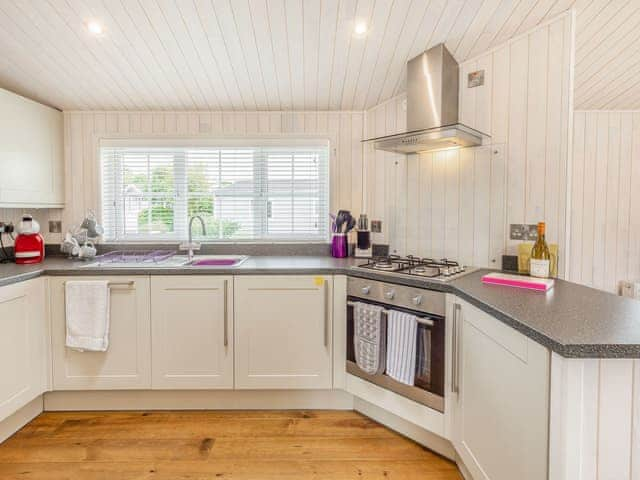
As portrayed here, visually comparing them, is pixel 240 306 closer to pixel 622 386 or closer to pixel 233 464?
pixel 233 464

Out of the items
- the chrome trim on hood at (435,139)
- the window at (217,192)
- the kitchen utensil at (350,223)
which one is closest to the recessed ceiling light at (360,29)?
the chrome trim on hood at (435,139)

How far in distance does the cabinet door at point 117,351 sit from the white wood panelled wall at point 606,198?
3198 millimetres

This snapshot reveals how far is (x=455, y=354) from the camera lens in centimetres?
175

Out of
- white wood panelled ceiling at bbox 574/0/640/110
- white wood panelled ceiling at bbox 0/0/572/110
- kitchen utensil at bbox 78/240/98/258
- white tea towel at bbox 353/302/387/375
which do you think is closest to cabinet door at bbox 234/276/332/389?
white tea towel at bbox 353/302/387/375

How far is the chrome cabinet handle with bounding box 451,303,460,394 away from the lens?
68.4 inches

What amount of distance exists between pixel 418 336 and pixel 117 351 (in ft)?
5.94

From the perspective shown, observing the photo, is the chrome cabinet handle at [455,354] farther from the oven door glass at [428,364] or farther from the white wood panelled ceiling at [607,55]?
the white wood panelled ceiling at [607,55]

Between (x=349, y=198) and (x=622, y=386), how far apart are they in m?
2.14

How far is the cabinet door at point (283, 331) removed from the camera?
7.46 ft

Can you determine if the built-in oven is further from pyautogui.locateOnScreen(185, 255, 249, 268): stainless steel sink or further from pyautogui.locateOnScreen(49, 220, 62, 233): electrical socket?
pyautogui.locateOnScreen(49, 220, 62, 233): electrical socket

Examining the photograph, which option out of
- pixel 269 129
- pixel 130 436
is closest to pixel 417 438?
pixel 130 436

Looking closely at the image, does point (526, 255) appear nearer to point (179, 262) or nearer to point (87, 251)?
point (179, 262)

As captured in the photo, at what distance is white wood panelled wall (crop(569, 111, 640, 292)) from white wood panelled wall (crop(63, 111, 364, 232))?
182cm

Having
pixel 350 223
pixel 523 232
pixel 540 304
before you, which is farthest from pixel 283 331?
pixel 523 232
